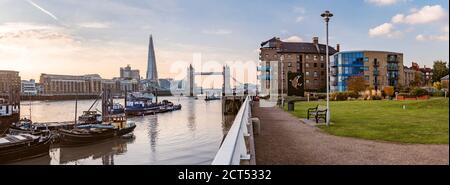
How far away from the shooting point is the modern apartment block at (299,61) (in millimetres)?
96625

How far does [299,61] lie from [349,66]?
15.5 metres

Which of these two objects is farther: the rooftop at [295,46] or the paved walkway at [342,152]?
the rooftop at [295,46]

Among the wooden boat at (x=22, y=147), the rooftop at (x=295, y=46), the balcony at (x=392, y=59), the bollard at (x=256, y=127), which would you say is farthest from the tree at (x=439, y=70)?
the wooden boat at (x=22, y=147)

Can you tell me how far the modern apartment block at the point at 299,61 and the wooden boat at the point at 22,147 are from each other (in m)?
69.1

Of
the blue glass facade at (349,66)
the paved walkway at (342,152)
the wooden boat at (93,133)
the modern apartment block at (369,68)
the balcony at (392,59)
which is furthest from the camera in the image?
the balcony at (392,59)

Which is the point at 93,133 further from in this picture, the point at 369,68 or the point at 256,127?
the point at 369,68

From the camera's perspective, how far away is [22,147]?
3138 centimetres

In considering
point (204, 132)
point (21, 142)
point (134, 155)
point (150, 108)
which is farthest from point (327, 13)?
point (150, 108)

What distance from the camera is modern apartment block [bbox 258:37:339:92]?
9662 cm

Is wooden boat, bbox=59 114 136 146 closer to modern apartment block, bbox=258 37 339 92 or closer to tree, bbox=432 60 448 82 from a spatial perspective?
modern apartment block, bbox=258 37 339 92

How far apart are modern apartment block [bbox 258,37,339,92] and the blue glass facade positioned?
9672 mm

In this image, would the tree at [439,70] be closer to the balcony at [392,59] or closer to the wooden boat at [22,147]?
Result: the balcony at [392,59]

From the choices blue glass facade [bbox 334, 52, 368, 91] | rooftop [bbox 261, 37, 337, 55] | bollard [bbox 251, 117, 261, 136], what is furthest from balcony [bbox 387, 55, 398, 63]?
bollard [bbox 251, 117, 261, 136]
